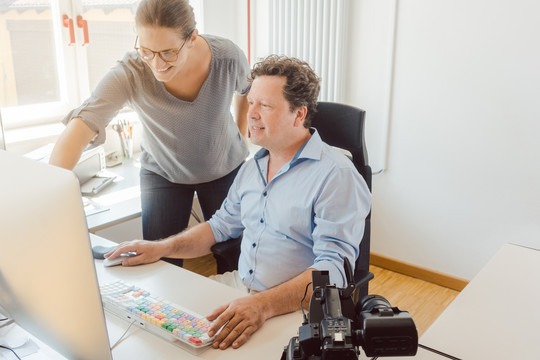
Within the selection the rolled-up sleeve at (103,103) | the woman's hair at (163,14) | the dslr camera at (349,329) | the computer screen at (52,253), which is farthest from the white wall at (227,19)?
the dslr camera at (349,329)

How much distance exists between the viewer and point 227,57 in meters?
1.95

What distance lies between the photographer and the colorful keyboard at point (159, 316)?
1139 mm

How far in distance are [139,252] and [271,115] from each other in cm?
59

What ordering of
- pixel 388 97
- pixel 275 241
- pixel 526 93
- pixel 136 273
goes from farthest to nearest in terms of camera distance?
pixel 388 97, pixel 526 93, pixel 275 241, pixel 136 273

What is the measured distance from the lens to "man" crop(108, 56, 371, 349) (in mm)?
1483

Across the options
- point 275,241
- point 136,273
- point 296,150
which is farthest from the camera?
point 296,150

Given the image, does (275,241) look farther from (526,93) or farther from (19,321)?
(526,93)

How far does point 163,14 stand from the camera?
157 cm

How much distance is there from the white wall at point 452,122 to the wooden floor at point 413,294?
0.39 ft

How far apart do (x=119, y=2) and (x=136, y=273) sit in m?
1.97

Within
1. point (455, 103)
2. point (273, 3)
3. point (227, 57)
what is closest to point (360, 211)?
point (227, 57)

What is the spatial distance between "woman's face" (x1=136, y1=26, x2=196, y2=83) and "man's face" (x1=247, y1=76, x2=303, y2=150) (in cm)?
27

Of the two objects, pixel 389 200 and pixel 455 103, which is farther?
pixel 389 200

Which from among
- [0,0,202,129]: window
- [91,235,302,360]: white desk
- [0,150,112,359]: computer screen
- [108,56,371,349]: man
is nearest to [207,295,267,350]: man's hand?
[91,235,302,360]: white desk
